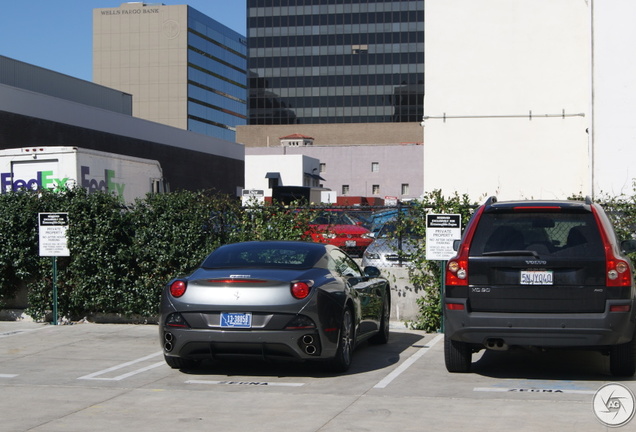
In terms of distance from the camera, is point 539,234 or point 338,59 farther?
point 338,59

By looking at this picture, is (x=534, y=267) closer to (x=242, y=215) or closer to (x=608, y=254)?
(x=608, y=254)

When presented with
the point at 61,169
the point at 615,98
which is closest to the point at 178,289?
the point at 61,169

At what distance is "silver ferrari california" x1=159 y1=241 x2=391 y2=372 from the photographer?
8508 millimetres

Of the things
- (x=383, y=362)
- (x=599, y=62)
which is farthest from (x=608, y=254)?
(x=599, y=62)

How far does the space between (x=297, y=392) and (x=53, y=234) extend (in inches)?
268

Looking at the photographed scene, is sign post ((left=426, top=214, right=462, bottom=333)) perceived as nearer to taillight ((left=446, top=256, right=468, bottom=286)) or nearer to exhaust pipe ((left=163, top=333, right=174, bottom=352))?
taillight ((left=446, top=256, right=468, bottom=286))

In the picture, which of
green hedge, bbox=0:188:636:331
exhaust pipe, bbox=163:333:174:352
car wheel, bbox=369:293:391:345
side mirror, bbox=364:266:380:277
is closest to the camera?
exhaust pipe, bbox=163:333:174:352

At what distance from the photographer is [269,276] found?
873 centimetres

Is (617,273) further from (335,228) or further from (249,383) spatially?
(335,228)

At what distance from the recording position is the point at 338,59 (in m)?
126

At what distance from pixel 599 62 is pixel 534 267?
16.8 m

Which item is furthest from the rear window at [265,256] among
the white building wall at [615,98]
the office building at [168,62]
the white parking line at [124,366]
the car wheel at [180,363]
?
the office building at [168,62]

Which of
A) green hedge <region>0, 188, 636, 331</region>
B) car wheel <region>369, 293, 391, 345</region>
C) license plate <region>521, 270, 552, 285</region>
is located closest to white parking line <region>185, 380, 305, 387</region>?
license plate <region>521, 270, 552, 285</region>

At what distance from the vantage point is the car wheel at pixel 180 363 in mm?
9289
